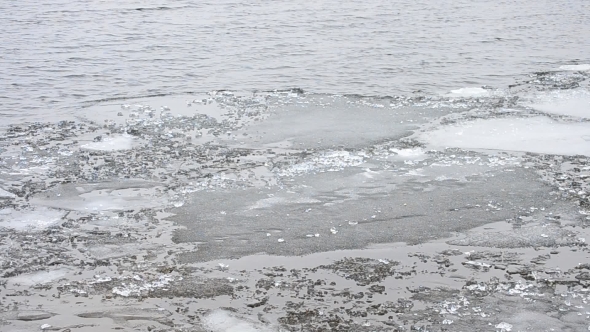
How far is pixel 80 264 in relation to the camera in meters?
9.42

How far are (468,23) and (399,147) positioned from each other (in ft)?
51.9

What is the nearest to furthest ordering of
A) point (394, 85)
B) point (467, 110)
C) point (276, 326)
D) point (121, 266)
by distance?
point (276, 326) < point (121, 266) < point (467, 110) < point (394, 85)

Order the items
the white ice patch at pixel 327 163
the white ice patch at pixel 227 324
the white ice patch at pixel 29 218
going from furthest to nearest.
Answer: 1. the white ice patch at pixel 327 163
2. the white ice patch at pixel 29 218
3. the white ice patch at pixel 227 324

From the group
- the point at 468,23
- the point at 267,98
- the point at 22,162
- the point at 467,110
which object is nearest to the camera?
the point at 22,162

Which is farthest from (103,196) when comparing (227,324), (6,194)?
(227,324)

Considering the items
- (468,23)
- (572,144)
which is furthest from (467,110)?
(468,23)

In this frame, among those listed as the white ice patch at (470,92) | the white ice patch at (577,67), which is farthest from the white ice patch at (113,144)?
the white ice patch at (577,67)

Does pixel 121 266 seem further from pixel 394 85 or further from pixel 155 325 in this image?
pixel 394 85

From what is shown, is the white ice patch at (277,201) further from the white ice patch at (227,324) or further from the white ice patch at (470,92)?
the white ice patch at (470,92)

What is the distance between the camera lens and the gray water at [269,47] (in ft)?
63.3

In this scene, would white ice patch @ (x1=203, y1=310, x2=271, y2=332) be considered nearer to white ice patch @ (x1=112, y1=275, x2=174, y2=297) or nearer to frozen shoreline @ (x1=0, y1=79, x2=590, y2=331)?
frozen shoreline @ (x1=0, y1=79, x2=590, y2=331)

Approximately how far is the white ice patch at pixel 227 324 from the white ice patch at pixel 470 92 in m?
11.0

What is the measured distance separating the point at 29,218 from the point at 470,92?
1105 cm

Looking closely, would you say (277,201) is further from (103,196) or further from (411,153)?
(411,153)
